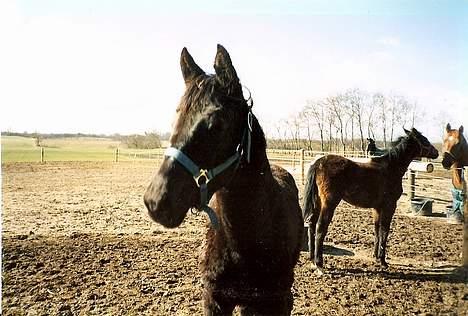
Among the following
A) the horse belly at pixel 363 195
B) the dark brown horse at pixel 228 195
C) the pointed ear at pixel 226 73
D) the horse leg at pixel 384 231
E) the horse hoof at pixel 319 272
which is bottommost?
the horse hoof at pixel 319 272

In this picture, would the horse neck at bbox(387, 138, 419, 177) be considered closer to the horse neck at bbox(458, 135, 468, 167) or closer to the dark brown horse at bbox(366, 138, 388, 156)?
the dark brown horse at bbox(366, 138, 388, 156)

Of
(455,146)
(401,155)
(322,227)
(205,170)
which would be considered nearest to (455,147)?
(455,146)

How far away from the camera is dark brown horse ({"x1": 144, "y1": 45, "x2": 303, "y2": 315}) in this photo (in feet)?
5.31

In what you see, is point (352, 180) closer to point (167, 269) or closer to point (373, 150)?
point (373, 150)

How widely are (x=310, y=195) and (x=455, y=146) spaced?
220cm

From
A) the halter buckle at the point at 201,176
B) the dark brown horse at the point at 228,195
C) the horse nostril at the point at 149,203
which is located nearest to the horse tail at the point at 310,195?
the dark brown horse at the point at 228,195

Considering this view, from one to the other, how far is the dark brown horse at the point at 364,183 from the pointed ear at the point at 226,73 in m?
3.90

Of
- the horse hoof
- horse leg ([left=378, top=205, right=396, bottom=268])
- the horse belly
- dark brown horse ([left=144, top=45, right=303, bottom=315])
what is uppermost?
dark brown horse ([left=144, top=45, right=303, bottom=315])

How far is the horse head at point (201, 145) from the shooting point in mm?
1568

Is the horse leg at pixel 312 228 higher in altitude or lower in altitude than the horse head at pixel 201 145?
lower

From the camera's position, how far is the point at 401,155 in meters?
5.53

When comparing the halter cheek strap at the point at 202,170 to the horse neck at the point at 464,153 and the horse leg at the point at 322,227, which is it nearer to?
the horse neck at the point at 464,153

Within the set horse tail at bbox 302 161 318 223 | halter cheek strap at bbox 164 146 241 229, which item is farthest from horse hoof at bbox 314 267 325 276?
halter cheek strap at bbox 164 146 241 229

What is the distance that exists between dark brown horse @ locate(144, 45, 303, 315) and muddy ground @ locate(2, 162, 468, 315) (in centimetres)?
180
